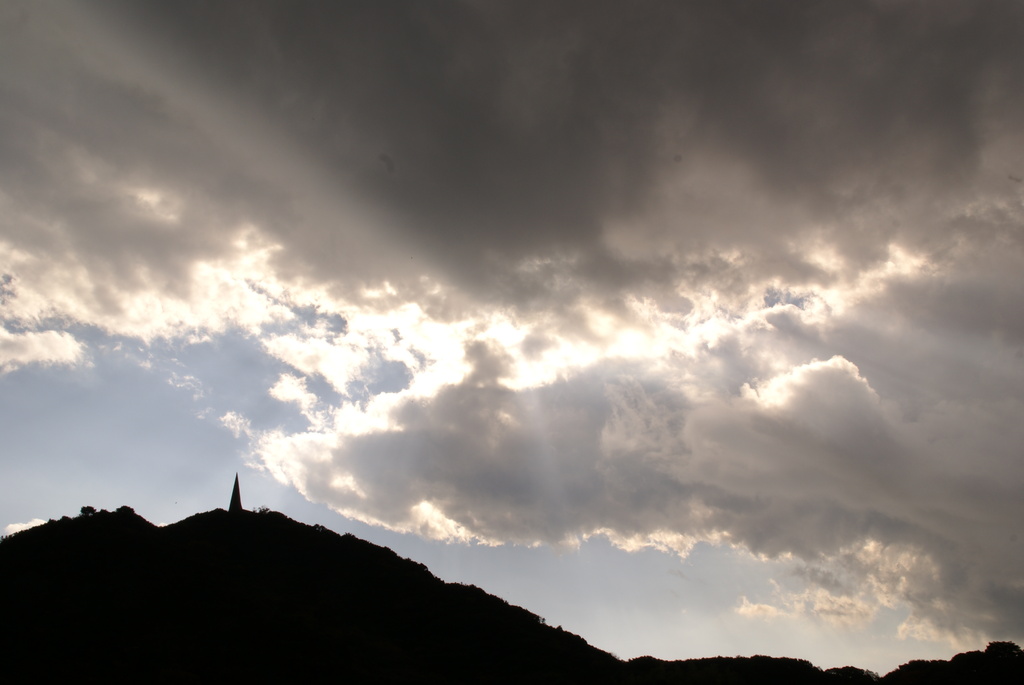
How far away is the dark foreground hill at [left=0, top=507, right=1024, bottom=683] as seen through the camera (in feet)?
128

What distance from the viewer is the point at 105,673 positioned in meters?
35.9

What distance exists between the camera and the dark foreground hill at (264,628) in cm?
3897

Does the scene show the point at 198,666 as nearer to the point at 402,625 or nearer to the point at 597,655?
the point at 402,625

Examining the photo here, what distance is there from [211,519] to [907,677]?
6869cm

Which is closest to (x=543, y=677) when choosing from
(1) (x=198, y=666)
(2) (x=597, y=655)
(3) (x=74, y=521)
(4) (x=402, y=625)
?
(2) (x=597, y=655)

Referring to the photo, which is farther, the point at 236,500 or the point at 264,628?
the point at 236,500

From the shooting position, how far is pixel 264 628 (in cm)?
4494

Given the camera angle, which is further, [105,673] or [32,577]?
[32,577]

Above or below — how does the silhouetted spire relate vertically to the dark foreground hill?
above

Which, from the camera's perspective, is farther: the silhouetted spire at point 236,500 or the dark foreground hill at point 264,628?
the silhouetted spire at point 236,500

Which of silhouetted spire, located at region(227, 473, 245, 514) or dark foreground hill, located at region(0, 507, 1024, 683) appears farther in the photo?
silhouetted spire, located at region(227, 473, 245, 514)

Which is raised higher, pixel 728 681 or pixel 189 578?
pixel 189 578

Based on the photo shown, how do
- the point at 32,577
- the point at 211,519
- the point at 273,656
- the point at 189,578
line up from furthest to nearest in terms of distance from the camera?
1. the point at 211,519
2. the point at 189,578
3. the point at 32,577
4. the point at 273,656

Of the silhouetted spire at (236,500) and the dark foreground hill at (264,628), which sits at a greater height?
the silhouetted spire at (236,500)
